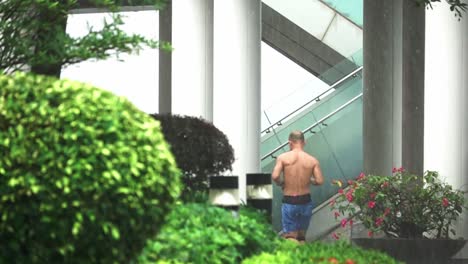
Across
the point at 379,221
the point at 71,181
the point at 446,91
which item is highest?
the point at 446,91

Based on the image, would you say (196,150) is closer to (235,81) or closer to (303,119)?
(235,81)

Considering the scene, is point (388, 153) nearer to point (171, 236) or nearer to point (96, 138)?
point (171, 236)

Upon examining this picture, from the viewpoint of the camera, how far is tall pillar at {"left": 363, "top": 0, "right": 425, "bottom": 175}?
25359 millimetres

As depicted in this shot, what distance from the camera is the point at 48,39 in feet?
37.0

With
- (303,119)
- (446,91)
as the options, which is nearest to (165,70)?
(303,119)

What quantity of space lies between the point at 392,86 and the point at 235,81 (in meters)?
5.71

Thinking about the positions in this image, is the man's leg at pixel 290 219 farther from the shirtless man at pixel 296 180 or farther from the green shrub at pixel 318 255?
the green shrub at pixel 318 255

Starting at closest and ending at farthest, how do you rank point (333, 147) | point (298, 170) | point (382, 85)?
point (298, 170), point (333, 147), point (382, 85)

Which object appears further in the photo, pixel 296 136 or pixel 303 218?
pixel 303 218

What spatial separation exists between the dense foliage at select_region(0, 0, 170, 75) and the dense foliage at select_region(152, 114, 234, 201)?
2.56 meters

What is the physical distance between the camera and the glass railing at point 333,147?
82.0 ft

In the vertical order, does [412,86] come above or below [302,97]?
above

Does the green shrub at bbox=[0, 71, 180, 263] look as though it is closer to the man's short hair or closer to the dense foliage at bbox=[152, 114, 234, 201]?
the dense foliage at bbox=[152, 114, 234, 201]

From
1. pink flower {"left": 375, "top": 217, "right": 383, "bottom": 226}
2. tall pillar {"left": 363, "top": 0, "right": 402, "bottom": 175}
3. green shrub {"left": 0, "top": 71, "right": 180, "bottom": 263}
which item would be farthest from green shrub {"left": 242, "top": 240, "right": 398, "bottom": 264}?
tall pillar {"left": 363, "top": 0, "right": 402, "bottom": 175}
